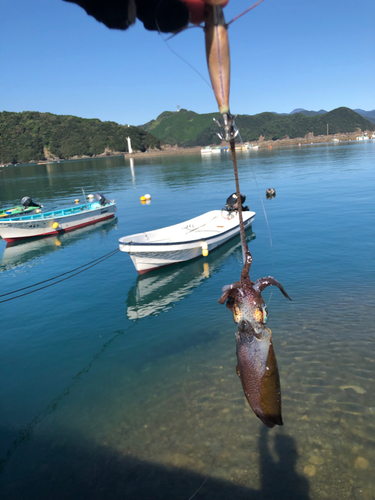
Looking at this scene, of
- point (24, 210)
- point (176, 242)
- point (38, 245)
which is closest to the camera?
point (176, 242)

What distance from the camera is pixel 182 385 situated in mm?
9742

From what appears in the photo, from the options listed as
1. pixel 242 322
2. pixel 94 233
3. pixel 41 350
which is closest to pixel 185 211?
pixel 94 233

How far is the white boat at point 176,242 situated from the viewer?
1859 cm

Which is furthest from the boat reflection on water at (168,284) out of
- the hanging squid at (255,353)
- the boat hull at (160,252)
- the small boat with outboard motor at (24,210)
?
the small boat with outboard motor at (24,210)

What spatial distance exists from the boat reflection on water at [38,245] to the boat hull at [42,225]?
20.5 inches

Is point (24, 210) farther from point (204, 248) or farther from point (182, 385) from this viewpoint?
point (182, 385)

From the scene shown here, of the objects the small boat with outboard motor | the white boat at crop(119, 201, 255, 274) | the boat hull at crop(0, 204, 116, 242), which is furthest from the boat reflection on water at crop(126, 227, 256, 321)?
the small boat with outboard motor

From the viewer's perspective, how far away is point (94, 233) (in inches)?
1253

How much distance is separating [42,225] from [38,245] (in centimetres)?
269

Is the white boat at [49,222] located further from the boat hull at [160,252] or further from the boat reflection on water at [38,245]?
the boat hull at [160,252]

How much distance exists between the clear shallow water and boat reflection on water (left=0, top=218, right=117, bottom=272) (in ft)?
13.0

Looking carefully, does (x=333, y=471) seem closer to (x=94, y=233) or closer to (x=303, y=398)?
(x=303, y=398)

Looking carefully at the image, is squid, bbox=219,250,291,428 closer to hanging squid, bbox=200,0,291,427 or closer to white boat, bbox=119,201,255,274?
hanging squid, bbox=200,0,291,427

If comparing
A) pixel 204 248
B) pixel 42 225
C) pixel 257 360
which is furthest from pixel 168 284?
pixel 42 225
